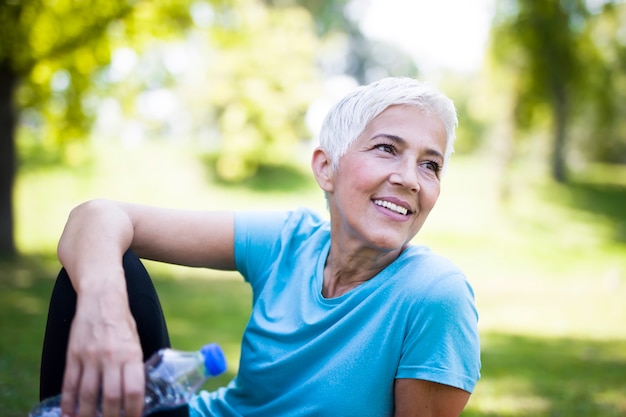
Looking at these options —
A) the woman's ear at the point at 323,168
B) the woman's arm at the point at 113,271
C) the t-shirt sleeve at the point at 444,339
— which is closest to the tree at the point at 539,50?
the woman's ear at the point at 323,168

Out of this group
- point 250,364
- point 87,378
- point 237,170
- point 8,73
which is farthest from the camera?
point 237,170

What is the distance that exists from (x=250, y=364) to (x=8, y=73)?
8.50 meters

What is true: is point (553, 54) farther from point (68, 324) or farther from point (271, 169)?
point (68, 324)

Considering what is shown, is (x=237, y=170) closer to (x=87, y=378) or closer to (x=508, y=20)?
(x=508, y=20)

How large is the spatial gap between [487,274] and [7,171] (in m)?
8.51

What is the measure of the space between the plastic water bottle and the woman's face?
1.91 feet

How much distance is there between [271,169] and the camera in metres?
21.0

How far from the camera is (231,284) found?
9.70 metres

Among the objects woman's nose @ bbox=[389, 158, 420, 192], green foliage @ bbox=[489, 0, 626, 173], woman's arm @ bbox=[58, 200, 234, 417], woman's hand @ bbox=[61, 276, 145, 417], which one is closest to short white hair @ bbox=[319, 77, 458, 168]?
woman's nose @ bbox=[389, 158, 420, 192]

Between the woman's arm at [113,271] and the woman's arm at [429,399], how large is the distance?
65 cm

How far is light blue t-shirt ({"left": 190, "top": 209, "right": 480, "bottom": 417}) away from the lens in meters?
1.54

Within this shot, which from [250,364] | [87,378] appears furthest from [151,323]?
[250,364]

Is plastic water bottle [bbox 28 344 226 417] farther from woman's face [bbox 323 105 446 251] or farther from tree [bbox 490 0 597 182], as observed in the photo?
tree [bbox 490 0 597 182]

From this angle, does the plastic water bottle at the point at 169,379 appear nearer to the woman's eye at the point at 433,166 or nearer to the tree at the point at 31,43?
the woman's eye at the point at 433,166
